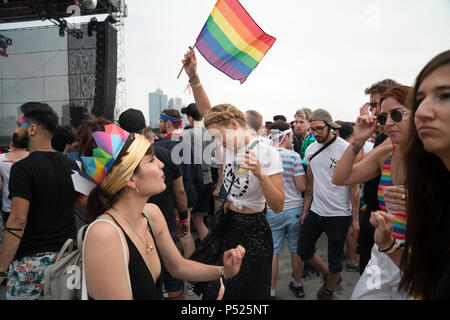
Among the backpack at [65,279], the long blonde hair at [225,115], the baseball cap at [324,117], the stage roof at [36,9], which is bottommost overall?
the backpack at [65,279]

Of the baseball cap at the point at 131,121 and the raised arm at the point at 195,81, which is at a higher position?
the raised arm at the point at 195,81

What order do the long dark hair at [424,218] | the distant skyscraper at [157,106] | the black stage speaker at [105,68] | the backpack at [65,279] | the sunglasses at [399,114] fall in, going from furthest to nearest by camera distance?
the black stage speaker at [105,68], the distant skyscraper at [157,106], the sunglasses at [399,114], the backpack at [65,279], the long dark hair at [424,218]

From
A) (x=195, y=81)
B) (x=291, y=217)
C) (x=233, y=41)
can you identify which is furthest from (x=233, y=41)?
(x=291, y=217)

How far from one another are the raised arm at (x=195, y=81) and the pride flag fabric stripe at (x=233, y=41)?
56 centimetres

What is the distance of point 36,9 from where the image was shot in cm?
1153

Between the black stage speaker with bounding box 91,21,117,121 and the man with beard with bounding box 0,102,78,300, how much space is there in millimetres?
13083

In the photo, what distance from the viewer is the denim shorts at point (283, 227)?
3.38 metres

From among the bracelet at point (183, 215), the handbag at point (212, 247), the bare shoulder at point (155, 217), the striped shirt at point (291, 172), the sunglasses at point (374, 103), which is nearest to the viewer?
the bare shoulder at point (155, 217)

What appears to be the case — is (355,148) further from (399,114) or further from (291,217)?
(291,217)

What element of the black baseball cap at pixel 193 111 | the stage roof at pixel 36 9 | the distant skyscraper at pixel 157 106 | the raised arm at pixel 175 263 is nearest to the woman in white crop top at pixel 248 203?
the raised arm at pixel 175 263

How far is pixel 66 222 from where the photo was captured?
2043 mm

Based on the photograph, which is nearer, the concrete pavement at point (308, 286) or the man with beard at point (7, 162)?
the man with beard at point (7, 162)

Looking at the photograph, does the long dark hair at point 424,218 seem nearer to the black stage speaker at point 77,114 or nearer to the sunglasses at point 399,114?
the sunglasses at point 399,114
